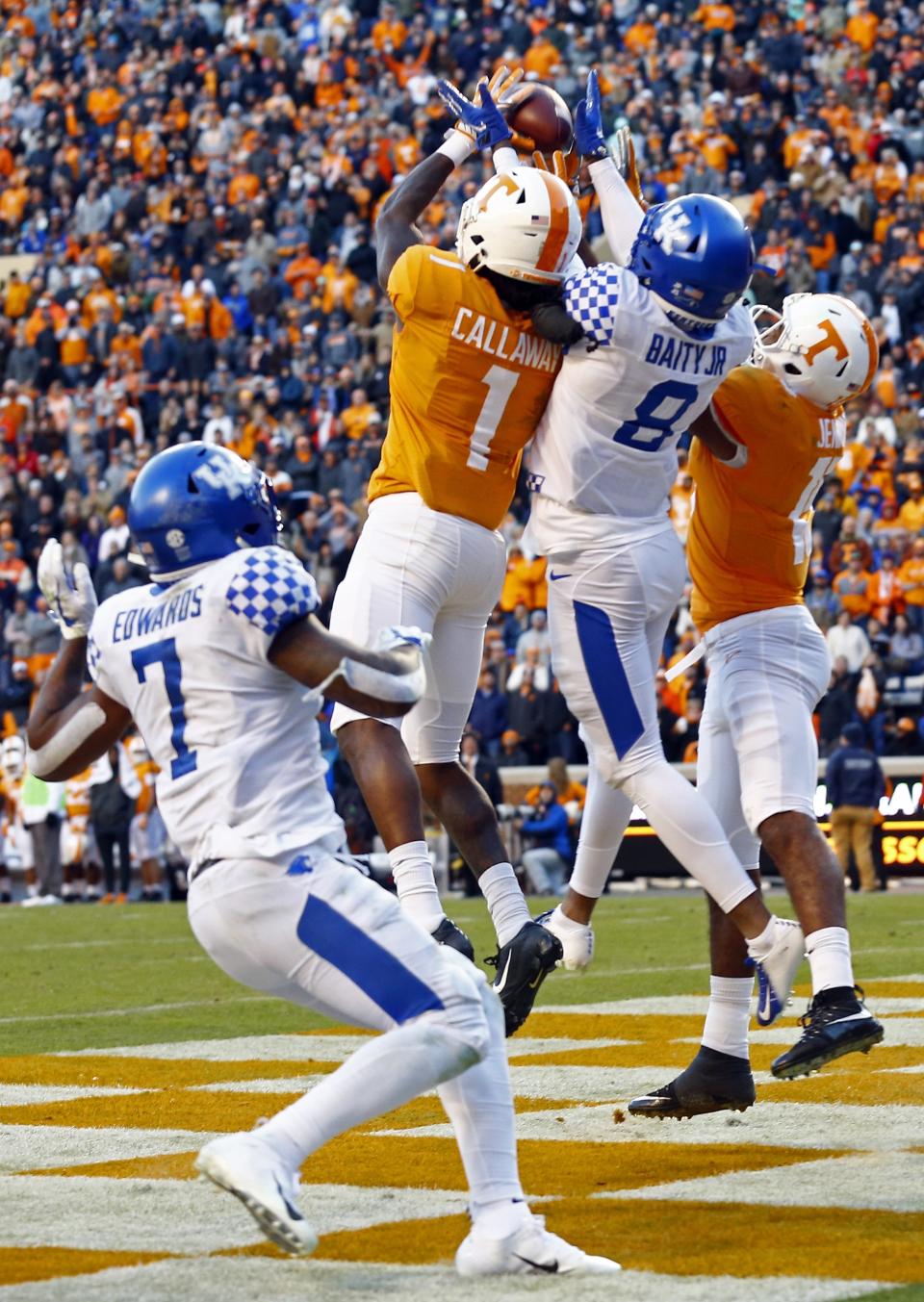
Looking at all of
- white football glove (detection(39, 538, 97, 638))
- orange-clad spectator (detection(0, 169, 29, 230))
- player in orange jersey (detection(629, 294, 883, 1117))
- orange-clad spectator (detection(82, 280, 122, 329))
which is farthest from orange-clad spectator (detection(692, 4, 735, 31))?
white football glove (detection(39, 538, 97, 638))

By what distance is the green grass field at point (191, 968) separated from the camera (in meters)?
8.27

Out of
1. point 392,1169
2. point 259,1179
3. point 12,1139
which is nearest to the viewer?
point 259,1179

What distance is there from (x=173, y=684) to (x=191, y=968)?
7.36 meters

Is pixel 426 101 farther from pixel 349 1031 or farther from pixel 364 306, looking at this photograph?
pixel 349 1031

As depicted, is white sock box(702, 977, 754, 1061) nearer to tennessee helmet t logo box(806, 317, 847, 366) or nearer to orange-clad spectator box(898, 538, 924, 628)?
tennessee helmet t logo box(806, 317, 847, 366)

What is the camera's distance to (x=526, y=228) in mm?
5500

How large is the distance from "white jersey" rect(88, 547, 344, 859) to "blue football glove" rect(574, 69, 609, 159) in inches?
94.6

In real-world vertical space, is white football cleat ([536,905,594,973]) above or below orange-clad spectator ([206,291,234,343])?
below

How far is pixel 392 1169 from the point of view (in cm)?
493

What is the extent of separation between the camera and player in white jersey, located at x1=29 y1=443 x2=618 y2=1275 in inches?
148

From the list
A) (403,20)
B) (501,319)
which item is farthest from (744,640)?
(403,20)

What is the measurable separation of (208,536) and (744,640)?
2.16 metres

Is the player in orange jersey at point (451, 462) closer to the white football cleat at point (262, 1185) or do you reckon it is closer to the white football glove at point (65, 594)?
the white football glove at point (65, 594)

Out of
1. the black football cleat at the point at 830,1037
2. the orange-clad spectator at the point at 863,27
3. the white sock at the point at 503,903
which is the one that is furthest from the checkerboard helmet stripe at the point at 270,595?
the orange-clad spectator at the point at 863,27
